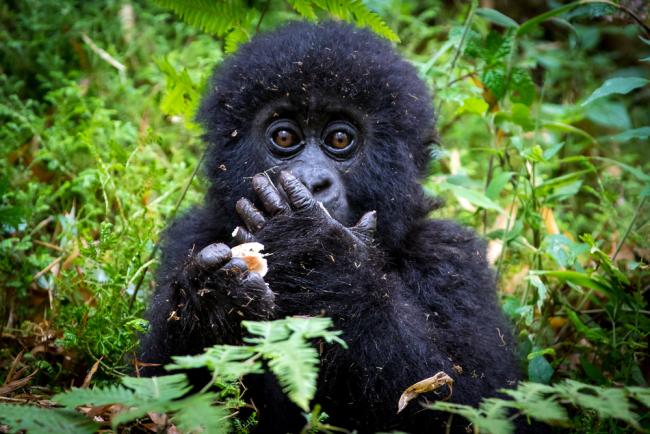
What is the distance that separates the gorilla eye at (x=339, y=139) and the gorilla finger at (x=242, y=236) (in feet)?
2.53

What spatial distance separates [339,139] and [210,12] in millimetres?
1271

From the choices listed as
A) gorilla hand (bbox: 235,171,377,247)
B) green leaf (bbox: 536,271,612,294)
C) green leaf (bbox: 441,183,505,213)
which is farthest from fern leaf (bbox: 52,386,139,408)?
green leaf (bbox: 441,183,505,213)

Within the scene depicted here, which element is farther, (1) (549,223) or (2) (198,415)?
(1) (549,223)

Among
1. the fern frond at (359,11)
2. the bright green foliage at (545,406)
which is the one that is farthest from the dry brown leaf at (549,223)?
the bright green foliage at (545,406)

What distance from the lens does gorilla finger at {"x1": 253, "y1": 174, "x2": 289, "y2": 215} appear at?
3303mm

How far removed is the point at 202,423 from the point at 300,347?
33cm

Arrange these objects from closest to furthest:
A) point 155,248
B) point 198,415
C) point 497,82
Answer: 1. point 198,415
2. point 155,248
3. point 497,82

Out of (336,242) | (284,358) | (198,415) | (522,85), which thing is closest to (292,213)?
(336,242)

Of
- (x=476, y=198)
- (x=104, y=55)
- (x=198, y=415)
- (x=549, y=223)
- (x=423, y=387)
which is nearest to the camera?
(x=198, y=415)

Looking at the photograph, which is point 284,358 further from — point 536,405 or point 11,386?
point 11,386

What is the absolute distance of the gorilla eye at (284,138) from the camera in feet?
12.4

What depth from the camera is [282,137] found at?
379cm

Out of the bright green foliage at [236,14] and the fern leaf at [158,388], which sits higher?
the bright green foliage at [236,14]

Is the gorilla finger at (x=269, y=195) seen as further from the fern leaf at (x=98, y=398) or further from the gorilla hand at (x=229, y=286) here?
the fern leaf at (x=98, y=398)
